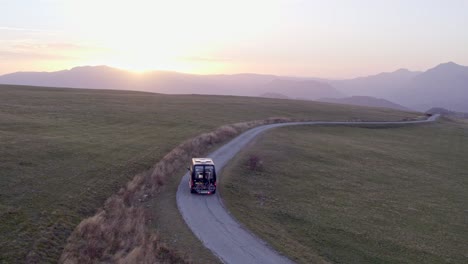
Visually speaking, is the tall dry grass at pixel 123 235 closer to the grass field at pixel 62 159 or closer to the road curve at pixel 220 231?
the grass field at pixel 62 159

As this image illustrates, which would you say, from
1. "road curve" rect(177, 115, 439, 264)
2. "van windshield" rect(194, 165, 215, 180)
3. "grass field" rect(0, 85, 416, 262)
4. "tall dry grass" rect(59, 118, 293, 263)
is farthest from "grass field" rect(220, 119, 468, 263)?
"grass field" rect(0, 85, 416, 262)

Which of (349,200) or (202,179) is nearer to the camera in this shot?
(202,179)

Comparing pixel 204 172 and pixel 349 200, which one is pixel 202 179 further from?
pixel 349 200

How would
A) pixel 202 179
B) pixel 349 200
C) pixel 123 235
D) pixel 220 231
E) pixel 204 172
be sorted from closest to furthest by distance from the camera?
pixel 123 235, pixel 220 231, pixel 202 179, pixel 204 172, pixel 349 200

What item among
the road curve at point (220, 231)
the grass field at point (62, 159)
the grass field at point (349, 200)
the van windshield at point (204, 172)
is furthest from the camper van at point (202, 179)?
the grass field at point (62, 159)

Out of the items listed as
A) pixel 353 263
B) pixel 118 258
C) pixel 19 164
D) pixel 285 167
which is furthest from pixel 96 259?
pixel 285 167

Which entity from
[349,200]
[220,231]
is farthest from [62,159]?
[349,200]

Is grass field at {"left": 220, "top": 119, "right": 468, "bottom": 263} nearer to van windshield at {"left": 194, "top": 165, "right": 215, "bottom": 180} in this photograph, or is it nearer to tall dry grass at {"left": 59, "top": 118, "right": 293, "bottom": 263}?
van windshield at {"left": 194, "top": 165, "right": 215, "bottom": 180}
